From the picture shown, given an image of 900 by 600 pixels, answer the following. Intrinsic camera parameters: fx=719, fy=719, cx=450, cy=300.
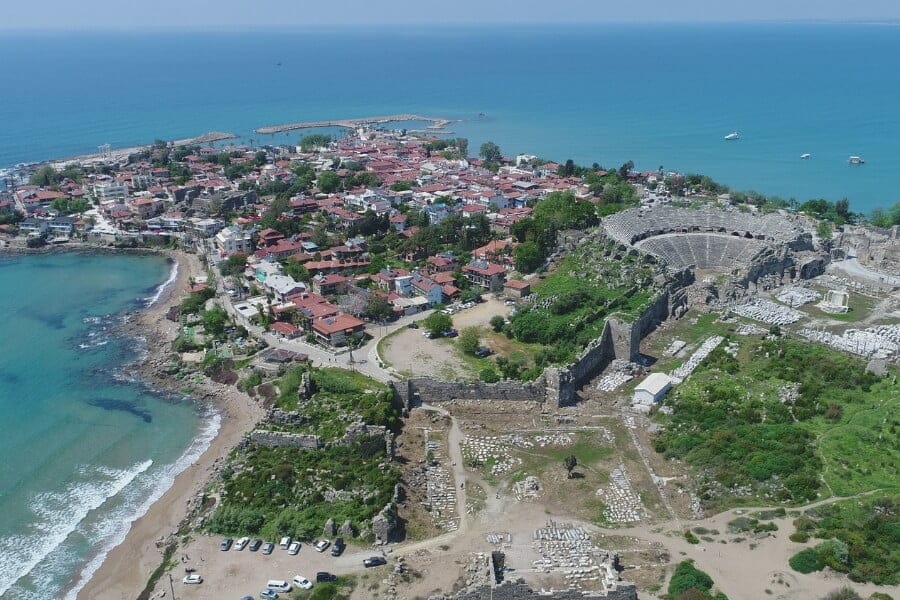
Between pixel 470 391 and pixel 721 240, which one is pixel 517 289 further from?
pixel 721 240

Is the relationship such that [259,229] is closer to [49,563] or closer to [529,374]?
[529,374]

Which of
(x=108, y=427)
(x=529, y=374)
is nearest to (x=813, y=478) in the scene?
(x=529, y=374)

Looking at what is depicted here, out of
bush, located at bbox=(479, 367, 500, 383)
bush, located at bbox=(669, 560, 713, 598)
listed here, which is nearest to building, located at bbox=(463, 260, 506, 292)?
bush, located at bbox=(479, 367, 500, 383)

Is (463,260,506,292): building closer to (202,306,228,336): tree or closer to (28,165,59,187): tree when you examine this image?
(202,306,228,336): tree

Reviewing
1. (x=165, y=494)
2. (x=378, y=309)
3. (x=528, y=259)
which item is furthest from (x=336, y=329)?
(x=528, y=259)

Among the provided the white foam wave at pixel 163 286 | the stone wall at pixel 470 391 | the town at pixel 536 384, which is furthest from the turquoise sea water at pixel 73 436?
the stone wall at pixel 470 391

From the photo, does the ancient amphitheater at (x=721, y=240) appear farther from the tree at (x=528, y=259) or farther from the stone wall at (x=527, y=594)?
the stone wall at (x=527, y=594)
